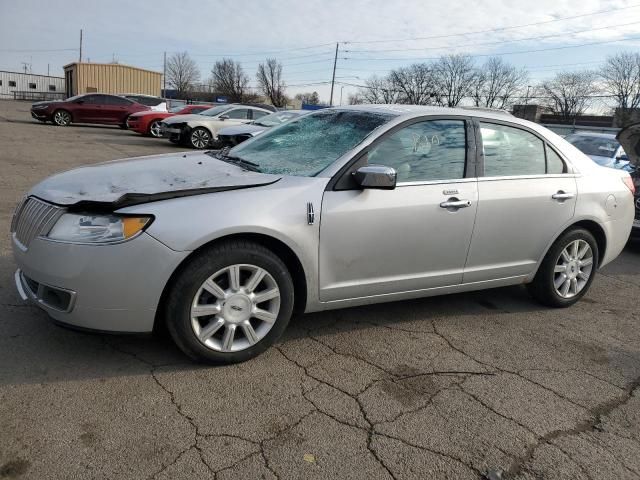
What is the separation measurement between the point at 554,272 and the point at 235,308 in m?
2.79

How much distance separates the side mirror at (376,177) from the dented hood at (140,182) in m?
0.53

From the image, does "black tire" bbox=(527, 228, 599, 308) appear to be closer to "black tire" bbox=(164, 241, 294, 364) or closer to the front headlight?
"black tire" bbox=(164, 241, 294, 364)

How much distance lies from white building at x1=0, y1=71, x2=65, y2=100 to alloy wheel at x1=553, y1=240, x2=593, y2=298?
70.4 meters

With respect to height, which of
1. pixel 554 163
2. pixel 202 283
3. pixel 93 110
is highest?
pixel 93 110

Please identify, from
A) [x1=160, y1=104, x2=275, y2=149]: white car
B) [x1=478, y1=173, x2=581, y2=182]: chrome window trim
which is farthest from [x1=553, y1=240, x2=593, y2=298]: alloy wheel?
[x1=160, y1=104, x2=275, y2=149]: white car

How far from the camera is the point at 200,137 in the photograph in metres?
15.6

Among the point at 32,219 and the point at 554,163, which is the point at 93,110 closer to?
the point at 32,219

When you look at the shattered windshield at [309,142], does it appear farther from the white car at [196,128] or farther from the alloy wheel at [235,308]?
the white car at [196,128]

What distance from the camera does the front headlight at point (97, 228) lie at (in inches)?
108

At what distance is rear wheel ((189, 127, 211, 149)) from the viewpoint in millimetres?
15572

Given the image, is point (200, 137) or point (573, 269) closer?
point (573, 269)

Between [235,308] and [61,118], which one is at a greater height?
[61,118]

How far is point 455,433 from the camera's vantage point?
8.63ft

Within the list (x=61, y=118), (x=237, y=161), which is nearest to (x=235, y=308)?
(x=237, y=161)
